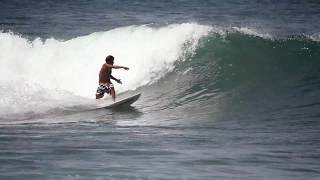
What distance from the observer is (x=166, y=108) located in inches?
600

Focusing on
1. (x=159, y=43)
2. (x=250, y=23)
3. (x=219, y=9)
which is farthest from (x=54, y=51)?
(x=219, y=9)

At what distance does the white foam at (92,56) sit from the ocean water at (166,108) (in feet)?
0.12

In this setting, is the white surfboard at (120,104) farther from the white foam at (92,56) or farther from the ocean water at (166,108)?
the white foam at (92,56)

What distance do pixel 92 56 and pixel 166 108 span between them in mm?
6803

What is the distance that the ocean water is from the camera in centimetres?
923

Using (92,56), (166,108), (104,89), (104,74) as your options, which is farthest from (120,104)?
(92,56)

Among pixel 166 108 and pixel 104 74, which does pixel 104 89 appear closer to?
pixel 104 74

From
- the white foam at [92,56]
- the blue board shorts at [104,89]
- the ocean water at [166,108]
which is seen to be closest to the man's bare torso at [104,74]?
the blue board shorts at [104,89]

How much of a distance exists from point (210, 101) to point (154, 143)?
5013 millimetres

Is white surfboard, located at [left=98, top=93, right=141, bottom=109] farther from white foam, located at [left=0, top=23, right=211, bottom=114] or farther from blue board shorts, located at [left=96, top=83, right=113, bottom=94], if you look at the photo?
white foam, located at [left=0, top=23, right=211, bottom=114]

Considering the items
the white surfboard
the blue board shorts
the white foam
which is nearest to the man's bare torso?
the blue board shorts

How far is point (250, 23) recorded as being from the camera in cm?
3612

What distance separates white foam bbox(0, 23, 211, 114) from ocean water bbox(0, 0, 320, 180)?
0.12ft

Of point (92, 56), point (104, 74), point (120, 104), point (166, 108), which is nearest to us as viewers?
point (120, 104)
